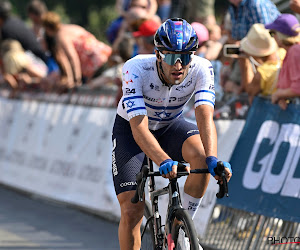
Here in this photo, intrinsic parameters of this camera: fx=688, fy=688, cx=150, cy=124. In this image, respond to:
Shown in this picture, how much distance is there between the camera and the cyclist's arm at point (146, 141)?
4684mm

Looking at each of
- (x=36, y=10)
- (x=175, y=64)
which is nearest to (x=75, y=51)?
(x=36, y=10)

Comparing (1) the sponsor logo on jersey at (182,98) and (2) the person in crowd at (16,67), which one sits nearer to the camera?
(1) the sponsor logo on jersey at (182,98)

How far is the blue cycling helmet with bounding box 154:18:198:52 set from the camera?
4.82 meters

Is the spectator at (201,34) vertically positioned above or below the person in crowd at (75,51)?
above

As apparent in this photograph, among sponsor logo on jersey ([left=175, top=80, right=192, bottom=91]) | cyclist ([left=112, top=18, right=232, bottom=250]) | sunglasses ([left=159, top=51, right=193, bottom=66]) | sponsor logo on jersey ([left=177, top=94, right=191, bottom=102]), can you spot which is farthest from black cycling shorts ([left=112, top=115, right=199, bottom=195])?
sunglasses ([left=159, top=51, right=193, bottom=66])

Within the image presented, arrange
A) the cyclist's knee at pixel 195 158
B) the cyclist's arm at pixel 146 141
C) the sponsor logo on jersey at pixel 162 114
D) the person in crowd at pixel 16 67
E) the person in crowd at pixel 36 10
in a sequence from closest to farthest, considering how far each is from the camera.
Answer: the cyclist's arm at pixel 146 141, the cyclist's knee at pixel 195 158, the sponsor logo on jersey at pixel 162 114, the person in crowd at pixel 36 10, the person in crowd at pixel 16 67

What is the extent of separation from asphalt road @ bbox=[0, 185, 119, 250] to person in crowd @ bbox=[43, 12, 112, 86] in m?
2.18

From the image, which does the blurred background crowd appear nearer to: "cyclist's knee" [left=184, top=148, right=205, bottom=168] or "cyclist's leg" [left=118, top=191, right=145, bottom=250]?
"cyclist's knee" [left=184, top=148, right=205, bottom=168]

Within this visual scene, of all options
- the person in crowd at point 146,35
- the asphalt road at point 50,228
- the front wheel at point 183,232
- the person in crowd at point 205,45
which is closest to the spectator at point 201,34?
the person in crowd at point 205,45

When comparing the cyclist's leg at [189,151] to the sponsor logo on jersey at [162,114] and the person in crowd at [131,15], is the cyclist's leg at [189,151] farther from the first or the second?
the person in crowd at [131,15]

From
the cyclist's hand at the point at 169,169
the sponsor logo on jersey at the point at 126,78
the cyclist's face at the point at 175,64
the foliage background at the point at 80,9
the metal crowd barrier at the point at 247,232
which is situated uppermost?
the cyclist's face at the point at 175,64

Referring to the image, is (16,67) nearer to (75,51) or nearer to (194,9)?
(75,51)

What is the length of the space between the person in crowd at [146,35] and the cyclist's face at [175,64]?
3.42m

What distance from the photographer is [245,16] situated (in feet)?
26.8
